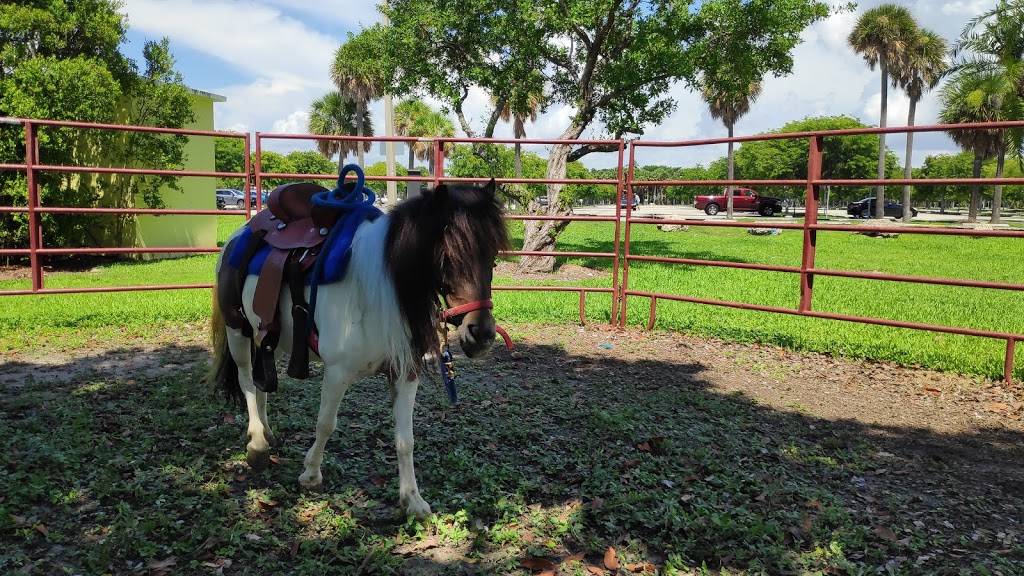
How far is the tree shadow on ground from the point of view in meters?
2.57

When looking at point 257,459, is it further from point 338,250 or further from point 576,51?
point 576,51

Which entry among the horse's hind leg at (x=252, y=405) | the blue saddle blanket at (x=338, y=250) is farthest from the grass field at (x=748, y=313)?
the blue saddle blanket at (x=338, y=250)

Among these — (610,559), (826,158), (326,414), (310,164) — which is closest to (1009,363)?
(610,559)

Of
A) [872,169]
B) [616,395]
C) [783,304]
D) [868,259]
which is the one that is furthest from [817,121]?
[616,395]

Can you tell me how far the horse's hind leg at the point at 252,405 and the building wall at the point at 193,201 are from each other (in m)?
10.9

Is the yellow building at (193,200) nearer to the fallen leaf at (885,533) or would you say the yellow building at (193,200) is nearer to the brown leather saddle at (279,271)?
the brown leather saddle at (279,271)

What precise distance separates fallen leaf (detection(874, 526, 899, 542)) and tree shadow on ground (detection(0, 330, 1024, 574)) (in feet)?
0.04

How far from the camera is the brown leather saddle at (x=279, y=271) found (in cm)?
284

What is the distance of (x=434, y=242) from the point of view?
2416 millimetres

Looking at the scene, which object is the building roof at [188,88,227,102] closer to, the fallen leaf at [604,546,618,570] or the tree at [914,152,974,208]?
the fallen leaf at [604,546,618,570]

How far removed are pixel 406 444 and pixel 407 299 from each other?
0.71 meters

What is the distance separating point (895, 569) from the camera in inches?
99.2

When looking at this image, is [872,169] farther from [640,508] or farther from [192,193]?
[640,508]

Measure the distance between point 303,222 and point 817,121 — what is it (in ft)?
218
